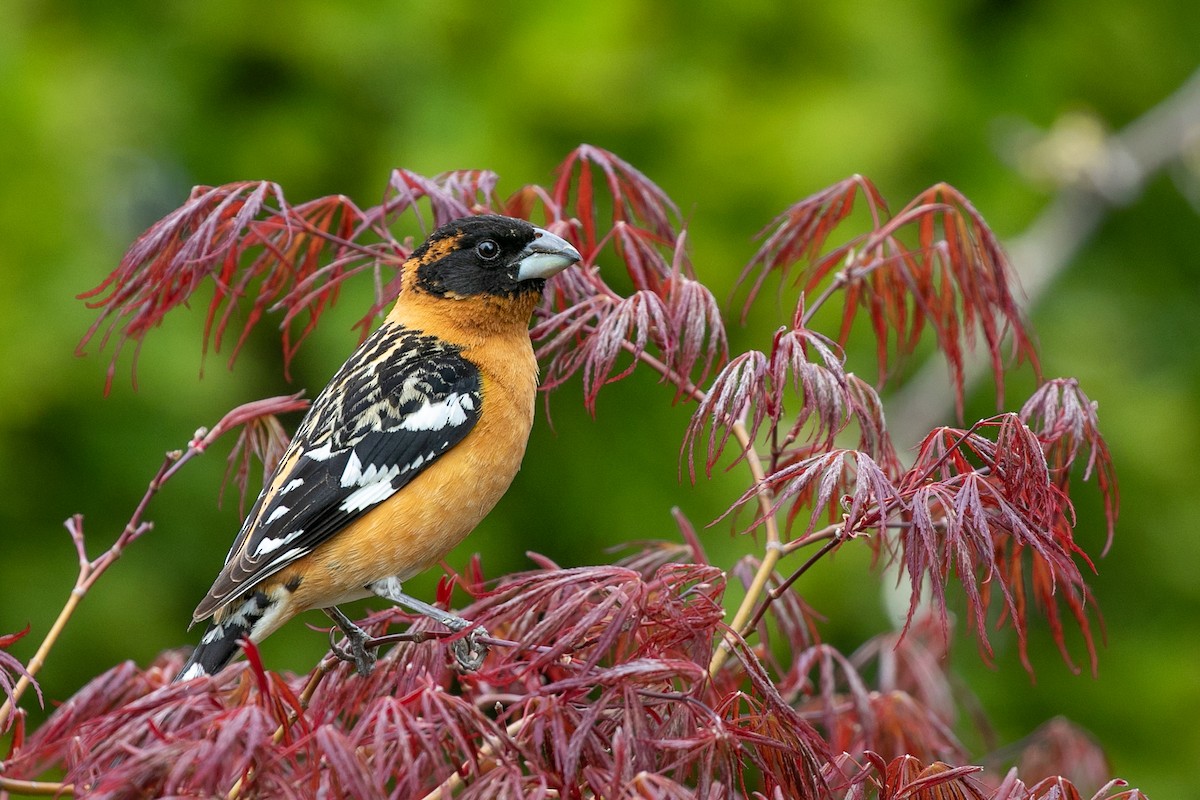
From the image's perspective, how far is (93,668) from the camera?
22.1 ft

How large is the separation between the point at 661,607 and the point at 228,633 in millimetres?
1417

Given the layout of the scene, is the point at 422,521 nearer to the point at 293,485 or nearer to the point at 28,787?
the point at 293,485

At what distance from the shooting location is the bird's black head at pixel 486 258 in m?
3.63

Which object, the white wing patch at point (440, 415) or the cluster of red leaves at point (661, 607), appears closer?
the cluster of red leaves at point (661, 607)

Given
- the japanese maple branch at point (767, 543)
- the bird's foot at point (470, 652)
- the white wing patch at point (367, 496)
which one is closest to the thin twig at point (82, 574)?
the white wing patch at point (367, 496)

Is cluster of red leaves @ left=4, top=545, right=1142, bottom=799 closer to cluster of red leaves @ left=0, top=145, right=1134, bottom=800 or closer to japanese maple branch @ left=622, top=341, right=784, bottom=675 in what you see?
cluster of red leaves @ left=0, top=145, right=1134, bottom=800

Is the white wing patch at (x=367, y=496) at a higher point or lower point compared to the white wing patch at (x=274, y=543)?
higher

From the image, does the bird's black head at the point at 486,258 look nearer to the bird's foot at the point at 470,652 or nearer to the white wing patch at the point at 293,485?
the white wing patch at the point at 293,485

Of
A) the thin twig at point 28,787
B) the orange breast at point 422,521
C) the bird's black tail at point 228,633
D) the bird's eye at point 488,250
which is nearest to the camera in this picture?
the thin twig at point 28,787

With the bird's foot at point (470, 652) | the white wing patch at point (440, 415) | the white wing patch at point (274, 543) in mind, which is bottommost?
the bird's foot at point (470, 652)

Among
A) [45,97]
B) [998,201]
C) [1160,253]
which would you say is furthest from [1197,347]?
[45,97]

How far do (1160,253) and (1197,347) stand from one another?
66 cm

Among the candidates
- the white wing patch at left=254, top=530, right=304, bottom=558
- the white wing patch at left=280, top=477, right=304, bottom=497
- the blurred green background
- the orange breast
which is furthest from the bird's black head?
the blurred green background

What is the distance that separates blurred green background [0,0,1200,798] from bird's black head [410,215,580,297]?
270 centimetres
